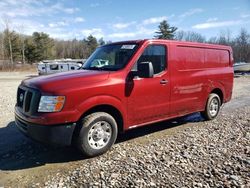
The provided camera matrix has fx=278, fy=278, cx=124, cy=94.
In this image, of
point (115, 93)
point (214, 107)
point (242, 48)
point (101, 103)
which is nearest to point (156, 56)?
point (115, 93)

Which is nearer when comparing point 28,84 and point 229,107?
point 28,84

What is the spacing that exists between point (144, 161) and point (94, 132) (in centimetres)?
102

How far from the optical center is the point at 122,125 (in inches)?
213

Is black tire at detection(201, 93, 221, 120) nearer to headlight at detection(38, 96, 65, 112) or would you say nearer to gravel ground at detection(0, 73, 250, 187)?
gravel ground at detection(0, 73, 250, 187)

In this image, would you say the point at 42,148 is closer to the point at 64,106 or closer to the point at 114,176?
the point at 64,106

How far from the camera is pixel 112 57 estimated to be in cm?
581

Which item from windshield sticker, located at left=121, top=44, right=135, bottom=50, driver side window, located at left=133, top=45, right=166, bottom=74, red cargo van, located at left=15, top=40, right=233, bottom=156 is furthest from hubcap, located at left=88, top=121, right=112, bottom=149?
windshield sticker, located at left=121, top=44, right=135, bottom=50

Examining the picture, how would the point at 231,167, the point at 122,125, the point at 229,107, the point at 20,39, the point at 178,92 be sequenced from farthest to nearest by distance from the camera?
1. the point at 20,39
2. the point at 229,107
3. the point at 178,92
4. the point at 122,125
5. the point at 231,167

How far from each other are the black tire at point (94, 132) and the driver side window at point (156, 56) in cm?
146

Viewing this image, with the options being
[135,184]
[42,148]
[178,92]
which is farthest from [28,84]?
[178,92]

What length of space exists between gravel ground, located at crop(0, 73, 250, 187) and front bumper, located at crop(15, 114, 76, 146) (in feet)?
1.41

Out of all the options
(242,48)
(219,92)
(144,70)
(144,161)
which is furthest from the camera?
(242,48)

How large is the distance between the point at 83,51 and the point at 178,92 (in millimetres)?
89071

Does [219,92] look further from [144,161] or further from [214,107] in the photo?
[144,161]
